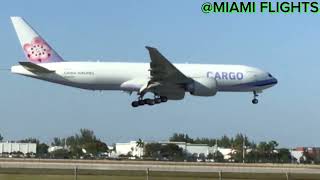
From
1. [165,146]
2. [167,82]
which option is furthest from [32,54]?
[165,146]

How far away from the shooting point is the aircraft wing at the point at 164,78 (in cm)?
5353

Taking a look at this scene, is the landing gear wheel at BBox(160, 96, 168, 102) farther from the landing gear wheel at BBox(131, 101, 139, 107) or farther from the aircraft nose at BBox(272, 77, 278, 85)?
the aircraft nose at BBox(272, 77, 278, 85)

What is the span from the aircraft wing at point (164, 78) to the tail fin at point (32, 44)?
879 centimetres

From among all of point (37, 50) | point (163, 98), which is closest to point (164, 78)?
point (163, 98)

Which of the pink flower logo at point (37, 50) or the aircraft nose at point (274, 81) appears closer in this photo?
the pink flower logo at point (37, 50)

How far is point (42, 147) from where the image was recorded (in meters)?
189

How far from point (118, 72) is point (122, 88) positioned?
5.16 feet

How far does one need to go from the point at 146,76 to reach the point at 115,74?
2.86 metres

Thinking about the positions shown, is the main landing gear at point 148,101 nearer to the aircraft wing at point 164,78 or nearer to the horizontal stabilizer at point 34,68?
the aircraft wing at point 164,78

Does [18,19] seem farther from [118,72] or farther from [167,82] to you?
[167,82]

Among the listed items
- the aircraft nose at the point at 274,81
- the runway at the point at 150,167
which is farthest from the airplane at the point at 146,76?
the runway at the point at 150,167

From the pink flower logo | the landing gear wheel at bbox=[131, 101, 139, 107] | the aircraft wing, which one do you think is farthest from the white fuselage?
the pink flower logo

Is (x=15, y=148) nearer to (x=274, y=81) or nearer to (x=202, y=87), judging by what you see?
(x=274, y=81)

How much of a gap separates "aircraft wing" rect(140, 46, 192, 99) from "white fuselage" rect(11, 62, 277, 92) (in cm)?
101
